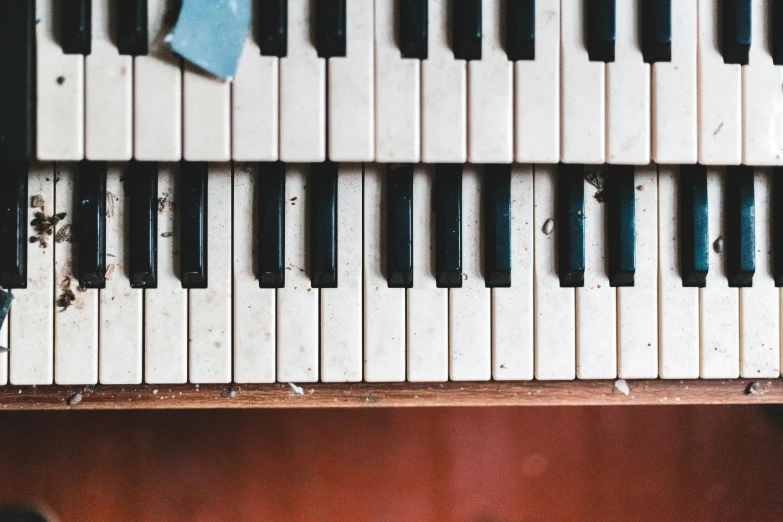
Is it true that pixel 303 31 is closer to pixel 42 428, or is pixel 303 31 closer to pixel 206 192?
pixel 206 192

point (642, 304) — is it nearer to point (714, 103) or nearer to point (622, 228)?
point (622, 228)

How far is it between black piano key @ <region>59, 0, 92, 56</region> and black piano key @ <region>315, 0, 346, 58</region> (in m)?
0.24

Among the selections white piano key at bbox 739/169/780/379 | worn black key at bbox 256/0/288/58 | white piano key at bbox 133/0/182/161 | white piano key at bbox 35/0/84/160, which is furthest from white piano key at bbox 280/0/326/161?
white piano key at bbox 739/169/780/379

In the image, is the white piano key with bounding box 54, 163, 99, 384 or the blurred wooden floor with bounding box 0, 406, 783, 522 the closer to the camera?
the white piano key with bounding box 54, 163, 99, 384

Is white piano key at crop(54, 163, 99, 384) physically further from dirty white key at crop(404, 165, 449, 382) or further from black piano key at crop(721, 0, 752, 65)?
black piano key at crop(721, 0, 752, 65)

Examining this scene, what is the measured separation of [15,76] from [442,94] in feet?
1.50

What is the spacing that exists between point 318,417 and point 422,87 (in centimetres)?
48

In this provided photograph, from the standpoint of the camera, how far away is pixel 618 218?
0.70 metres

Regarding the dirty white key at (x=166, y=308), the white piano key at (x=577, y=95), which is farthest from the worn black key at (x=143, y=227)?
the white piano key at (x=577, y=95)

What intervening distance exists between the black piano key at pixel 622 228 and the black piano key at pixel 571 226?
0.04 meters

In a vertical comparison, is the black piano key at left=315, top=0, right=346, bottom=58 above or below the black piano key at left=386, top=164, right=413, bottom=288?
above

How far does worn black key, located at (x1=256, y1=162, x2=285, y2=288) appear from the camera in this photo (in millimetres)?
680

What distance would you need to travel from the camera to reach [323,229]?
684mm

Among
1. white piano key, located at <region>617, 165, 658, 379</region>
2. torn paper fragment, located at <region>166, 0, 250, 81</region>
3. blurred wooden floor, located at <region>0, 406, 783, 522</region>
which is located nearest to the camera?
torn paper fragment, located at <region>166, 0, 250, 81</region>
